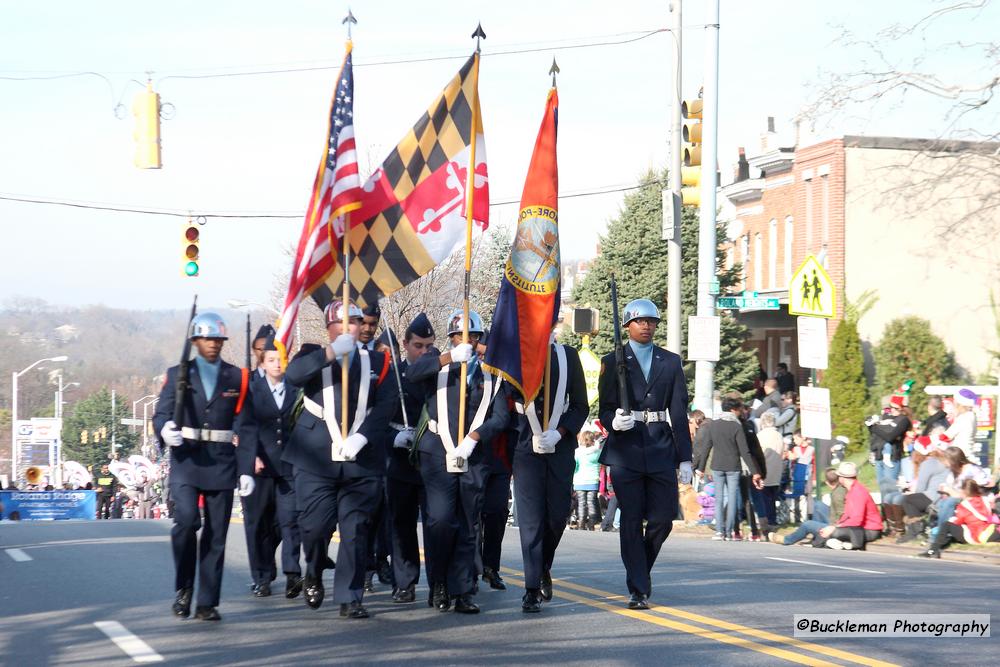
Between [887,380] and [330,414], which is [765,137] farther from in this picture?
[330,414]

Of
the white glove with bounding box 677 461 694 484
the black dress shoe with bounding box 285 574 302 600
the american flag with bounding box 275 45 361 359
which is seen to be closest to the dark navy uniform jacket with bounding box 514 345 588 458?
the white glove with bounding box 677 461 694 484

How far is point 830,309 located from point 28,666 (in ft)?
48.5

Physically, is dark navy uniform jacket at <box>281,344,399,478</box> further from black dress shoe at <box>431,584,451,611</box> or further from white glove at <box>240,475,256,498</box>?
black dress shoe at <box>431,584,451,611</box>

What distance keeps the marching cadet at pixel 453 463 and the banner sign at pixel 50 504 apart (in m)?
43.0

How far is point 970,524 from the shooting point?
17953mm

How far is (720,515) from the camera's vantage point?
21.0m

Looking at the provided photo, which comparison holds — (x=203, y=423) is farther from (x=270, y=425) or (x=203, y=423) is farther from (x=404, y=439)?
(x=270, y=425)

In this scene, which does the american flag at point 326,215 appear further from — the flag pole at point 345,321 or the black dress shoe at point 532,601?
the black dress shoe at point 532,601

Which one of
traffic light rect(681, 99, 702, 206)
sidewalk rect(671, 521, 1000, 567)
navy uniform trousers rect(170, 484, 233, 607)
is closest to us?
navy uniform trousers rect(170, 484, 233, 607)

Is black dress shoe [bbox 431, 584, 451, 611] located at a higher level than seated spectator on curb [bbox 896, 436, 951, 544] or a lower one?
lower

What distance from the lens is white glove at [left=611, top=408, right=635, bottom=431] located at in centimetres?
1054

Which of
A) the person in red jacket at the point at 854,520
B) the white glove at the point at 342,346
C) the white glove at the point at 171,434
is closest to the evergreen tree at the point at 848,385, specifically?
the person in red jacket at the point at 854,520

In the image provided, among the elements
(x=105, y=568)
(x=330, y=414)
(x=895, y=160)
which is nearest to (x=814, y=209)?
(x=895, y=160)

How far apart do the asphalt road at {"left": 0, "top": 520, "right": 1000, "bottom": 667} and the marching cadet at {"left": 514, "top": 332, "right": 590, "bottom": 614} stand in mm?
415
